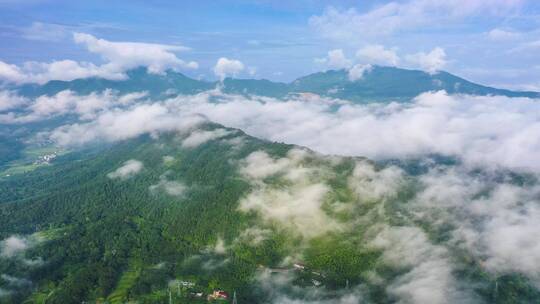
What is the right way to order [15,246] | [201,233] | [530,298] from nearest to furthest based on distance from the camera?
[530,298] → [15,246] → [201,233]

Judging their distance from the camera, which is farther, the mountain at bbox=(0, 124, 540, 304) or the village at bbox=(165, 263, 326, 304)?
the mountain at bbox=(0, 124, 540, 304)

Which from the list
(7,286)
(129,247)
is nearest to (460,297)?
(129,247)

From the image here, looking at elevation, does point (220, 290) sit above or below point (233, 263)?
below

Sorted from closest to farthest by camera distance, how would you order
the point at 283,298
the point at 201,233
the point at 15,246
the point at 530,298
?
the point at 283,298, the point at 530,298, the point at 15,246, the point at 201,233

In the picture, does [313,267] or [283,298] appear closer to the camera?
[283,298]

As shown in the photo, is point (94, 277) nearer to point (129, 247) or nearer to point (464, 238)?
point (129, 247)

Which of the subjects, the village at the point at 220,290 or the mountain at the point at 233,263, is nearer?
the village at the point at 220,290

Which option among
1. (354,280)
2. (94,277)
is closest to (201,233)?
(94,277)

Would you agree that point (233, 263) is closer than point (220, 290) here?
No

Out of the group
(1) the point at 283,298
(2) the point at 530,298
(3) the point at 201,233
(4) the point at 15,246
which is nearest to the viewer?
(1) the point at 283,298

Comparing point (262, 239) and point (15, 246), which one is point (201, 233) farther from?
point (15, 246)
